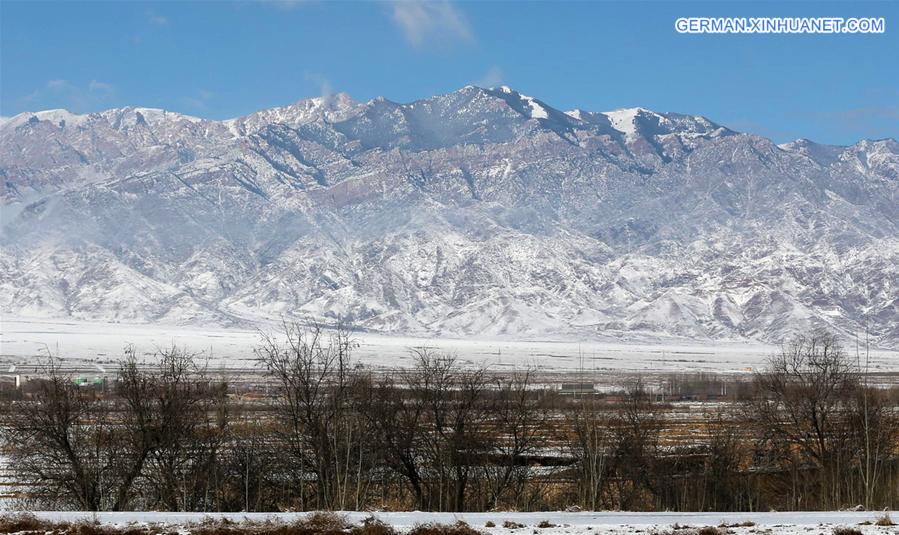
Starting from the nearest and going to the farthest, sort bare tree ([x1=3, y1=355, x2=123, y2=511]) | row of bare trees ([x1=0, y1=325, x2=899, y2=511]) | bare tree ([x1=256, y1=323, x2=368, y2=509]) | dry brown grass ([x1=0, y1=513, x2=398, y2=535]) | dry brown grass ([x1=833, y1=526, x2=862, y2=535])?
dry brown grass ([x1=833, y1=526, x2=862, y2=535]) → dry brown grass ([x1=0, y1=513, x2=398, y2=535]) → bare tree ([x1=3, y1=355, x2=123, y2=511]) → row of bare trees ([x1=0, y1=325, x2=899, y2=511]) → bare tree ([x1=256, y1=323, x2=368, y2=509])

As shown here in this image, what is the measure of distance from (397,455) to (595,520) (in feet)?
65.1

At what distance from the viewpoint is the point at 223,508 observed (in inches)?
1668

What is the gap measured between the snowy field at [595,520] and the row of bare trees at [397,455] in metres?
9.92

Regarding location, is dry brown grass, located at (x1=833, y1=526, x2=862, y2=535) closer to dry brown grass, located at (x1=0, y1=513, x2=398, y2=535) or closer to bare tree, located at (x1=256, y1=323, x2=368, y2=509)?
dry brown grass, located at (x1=0, y1=513, x2=398, y2=535)

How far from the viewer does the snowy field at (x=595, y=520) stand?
24938 millimetres

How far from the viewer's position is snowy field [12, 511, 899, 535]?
24938mm

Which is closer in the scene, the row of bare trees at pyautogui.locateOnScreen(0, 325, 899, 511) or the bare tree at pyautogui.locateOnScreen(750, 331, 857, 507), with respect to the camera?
the row of bare trees at pyautogui.locateOnScreen(0, 325, 899, 511)

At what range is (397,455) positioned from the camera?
45750 millimetres

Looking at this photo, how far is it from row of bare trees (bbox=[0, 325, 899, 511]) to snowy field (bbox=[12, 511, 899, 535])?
9.92 metres

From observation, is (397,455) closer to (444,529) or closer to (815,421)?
(815,421)

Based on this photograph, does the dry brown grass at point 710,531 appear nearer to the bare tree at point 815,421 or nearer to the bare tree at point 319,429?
the bare tree at point 319,429

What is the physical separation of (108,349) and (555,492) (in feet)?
545

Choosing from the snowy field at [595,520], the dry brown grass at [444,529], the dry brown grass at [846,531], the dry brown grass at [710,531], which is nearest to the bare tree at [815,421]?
the snowy field at [595,520]

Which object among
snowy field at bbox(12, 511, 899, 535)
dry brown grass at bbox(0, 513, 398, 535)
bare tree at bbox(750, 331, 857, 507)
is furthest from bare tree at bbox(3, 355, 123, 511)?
bare tree at bbox(750, 331, 857, 507)
